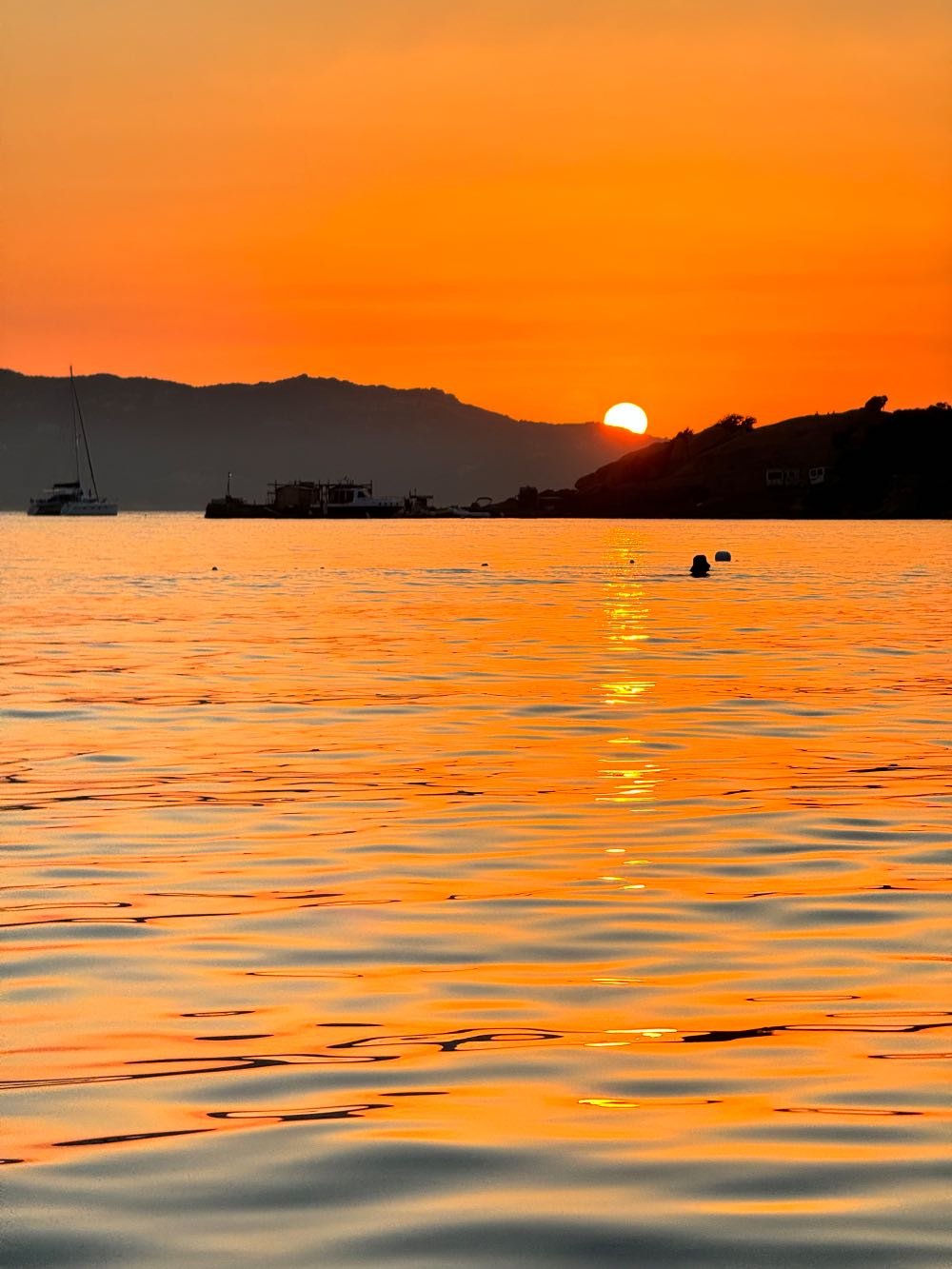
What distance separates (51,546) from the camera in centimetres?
13925

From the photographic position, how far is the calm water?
691 centimetres

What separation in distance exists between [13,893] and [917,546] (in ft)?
422

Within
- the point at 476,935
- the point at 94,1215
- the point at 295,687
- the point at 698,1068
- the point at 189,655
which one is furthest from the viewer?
the point at 189,655

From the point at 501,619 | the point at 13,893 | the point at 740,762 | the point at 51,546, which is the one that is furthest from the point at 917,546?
the point at 13,893

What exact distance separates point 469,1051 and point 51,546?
133674mm

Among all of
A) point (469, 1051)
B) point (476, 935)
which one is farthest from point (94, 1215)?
point (476, 935)

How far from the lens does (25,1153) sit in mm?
7562

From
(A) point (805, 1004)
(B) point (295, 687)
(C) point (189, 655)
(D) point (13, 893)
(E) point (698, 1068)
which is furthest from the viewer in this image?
(C) point (189, 655)

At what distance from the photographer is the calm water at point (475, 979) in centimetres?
691

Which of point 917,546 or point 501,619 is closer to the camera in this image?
point 501,619

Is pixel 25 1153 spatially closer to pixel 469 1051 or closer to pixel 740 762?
pixel 469 1051

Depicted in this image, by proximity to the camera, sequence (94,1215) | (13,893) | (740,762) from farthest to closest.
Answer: (740,762) → (13,893) → (94,1215)

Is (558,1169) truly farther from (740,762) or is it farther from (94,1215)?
(740,762)

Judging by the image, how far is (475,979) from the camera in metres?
10.6
